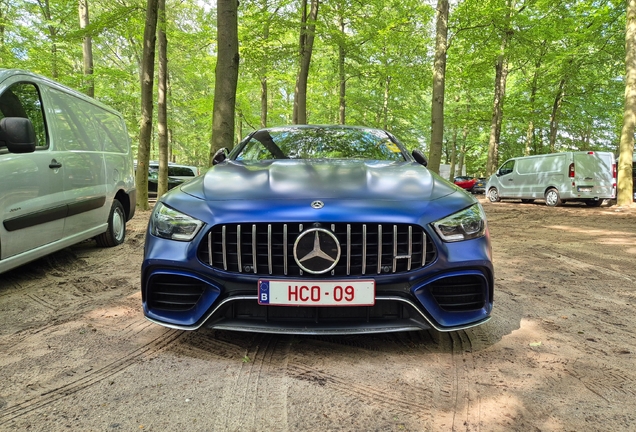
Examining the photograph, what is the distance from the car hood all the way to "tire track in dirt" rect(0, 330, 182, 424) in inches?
34.8

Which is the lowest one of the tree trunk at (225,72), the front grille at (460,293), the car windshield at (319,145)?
the front grille at (460,293)

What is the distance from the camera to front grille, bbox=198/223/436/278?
198cm

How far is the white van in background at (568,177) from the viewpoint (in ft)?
40.2

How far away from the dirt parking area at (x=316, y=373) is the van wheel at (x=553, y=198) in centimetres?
1118

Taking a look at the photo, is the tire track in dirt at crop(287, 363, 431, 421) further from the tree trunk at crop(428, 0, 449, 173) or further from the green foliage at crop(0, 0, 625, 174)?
the green foliage at crop(0, 0, 625, 174)

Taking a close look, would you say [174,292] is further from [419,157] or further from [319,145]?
[419,157]

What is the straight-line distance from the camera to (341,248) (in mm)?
1975

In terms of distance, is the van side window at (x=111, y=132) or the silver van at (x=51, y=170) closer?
the silver van at (x=51, y=170)

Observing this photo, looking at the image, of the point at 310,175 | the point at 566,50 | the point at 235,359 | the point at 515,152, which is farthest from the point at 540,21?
the point at 515,152

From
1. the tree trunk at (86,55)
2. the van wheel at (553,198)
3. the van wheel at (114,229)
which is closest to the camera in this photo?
the van wheel at (114,229)

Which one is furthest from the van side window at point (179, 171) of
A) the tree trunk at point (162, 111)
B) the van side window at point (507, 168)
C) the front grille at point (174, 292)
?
the front grille at point (174, 292)

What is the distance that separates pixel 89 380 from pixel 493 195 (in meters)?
17.1

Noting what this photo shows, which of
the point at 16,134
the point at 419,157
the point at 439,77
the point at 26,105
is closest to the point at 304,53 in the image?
the point at 439,77

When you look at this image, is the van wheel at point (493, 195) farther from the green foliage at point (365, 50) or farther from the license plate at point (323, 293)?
the license plate at point (323, 293)
